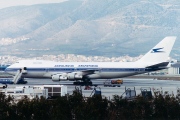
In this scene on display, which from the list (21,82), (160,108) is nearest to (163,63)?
(21,82)

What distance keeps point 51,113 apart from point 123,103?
550 cm

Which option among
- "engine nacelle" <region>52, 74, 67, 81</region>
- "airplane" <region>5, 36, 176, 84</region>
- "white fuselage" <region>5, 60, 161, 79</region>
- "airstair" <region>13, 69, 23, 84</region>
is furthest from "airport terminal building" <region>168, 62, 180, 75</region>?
"engine nacelle" <region>52, 74, 67, 81</region>

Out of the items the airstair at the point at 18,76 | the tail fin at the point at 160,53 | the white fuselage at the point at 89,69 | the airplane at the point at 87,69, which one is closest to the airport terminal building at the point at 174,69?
the tail fin at the point at 160,53

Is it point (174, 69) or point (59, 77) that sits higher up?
point (174, 69)

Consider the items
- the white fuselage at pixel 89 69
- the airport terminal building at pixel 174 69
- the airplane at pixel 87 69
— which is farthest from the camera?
the airport terminal building at pixel 174 69

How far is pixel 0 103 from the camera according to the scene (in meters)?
47.0

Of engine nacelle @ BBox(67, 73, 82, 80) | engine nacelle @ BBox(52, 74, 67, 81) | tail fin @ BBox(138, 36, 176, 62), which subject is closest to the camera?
engine nacelle @ BBox(52, 74, 67, 81)

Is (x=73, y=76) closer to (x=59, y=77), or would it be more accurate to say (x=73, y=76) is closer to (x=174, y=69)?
(x=59, y=77)

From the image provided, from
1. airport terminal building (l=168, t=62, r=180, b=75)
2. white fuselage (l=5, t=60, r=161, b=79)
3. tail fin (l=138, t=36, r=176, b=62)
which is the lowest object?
white fuselage (l=5, t=60, r=161, b=79)

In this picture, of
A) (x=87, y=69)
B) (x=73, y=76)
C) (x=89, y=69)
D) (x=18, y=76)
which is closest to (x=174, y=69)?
(x=89, y=69)

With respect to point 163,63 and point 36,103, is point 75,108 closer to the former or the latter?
point 36,103

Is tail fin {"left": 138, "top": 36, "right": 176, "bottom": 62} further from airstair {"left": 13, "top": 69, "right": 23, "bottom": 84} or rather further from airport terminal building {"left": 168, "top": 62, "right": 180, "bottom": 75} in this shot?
airport terminal building {"left": 168, "top": 62, "right": 180, "bottom": 75}

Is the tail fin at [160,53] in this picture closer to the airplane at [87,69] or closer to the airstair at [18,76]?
the airplane at [87,69]

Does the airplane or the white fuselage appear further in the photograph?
the white fuselage
